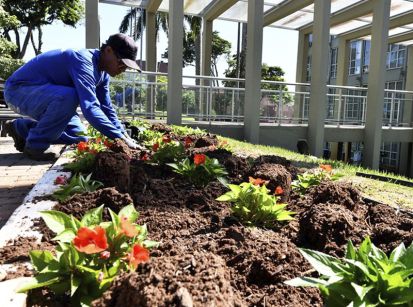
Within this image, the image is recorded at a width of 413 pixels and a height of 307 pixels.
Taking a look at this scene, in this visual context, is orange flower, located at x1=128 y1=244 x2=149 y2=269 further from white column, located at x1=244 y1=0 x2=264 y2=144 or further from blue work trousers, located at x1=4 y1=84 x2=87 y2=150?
white column, located at x1=244 y1=0 x2=264 y2=144

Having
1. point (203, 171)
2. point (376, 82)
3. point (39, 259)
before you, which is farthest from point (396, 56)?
point (39, 259)

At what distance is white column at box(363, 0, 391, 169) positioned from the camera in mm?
12023

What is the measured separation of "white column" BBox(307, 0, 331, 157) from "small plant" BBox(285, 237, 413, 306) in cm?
1080

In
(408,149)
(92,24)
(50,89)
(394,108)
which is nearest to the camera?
(50,89)

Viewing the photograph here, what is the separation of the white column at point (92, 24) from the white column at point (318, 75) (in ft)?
20.1

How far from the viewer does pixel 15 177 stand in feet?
12.8

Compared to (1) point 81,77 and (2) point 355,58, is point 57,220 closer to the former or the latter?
(1) point 81,77

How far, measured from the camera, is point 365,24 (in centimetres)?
1555

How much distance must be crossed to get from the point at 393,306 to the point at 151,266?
68 cm

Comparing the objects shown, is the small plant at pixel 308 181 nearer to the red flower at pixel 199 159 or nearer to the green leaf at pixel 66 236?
the red flower at pixel 199 159

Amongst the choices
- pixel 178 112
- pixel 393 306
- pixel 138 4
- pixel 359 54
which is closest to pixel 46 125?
pixel 393 306

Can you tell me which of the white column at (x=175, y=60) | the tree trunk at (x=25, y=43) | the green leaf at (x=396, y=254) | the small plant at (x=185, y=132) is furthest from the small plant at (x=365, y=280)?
the tree trunk at (x=25, y=43)

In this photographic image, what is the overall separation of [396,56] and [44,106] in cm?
2240

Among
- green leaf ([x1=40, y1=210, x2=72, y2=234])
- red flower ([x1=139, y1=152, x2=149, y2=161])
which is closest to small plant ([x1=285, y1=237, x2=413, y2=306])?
green leaf ([x1=40, y1=210, x2=72, y2=234])
